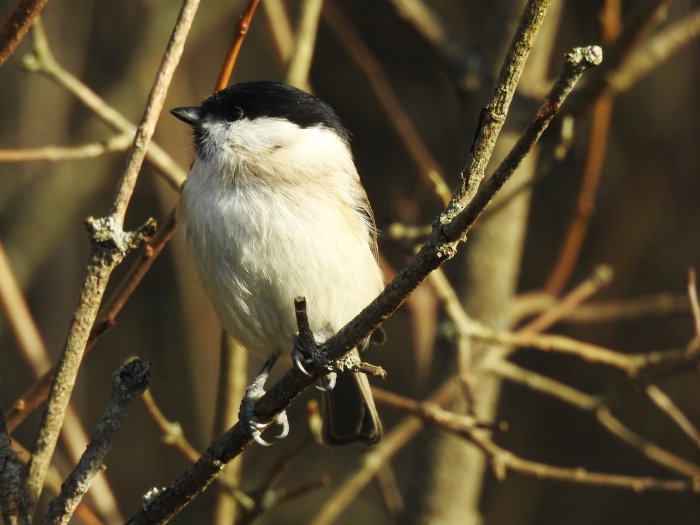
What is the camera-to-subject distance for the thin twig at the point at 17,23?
135 centimetres

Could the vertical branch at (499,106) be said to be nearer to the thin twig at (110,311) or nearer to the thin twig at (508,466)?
the thin twig at (110,311)

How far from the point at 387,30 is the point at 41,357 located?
Result: 122 inches

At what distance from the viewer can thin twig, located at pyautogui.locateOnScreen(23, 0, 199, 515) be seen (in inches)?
54.4

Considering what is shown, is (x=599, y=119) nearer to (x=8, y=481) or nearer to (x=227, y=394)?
(x=227, y=394)

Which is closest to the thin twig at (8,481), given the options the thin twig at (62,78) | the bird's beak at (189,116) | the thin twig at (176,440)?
the thin twig at (176,440)

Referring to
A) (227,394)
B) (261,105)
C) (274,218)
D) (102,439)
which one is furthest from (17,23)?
(227,394)

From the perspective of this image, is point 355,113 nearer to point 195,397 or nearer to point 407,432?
point 195,397

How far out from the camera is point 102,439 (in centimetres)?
146

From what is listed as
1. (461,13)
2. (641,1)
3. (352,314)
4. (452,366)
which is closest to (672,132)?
(461,13)

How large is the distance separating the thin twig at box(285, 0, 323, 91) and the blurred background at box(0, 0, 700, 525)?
3.48 feet

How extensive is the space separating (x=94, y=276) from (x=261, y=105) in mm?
1190

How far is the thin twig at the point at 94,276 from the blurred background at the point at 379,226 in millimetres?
2039

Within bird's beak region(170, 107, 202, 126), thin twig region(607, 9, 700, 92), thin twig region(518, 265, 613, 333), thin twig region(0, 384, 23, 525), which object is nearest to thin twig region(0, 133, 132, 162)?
bird's beak region(170, 107, 202, 126)

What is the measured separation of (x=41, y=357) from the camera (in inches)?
93.8
